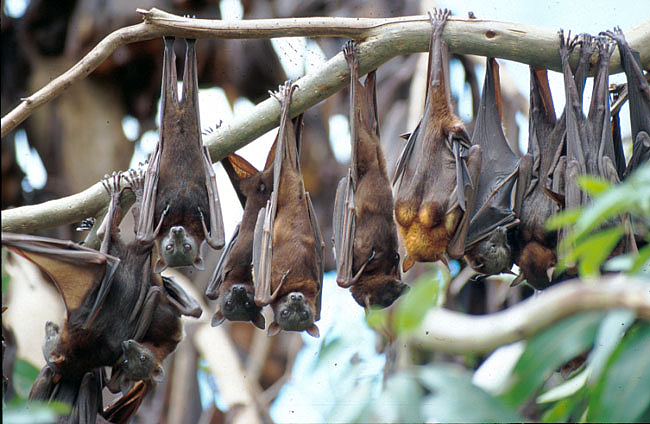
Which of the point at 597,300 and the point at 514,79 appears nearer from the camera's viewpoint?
the point at 597,300

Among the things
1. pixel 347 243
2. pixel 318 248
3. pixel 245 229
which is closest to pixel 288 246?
pixel 318 248

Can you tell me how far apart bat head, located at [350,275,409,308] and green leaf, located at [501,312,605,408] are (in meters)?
2.31

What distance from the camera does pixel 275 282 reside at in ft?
14.4

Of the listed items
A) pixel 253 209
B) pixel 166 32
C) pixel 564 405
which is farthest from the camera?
pixel 253 209

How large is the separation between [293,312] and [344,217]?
604 mm

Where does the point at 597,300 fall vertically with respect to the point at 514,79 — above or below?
above

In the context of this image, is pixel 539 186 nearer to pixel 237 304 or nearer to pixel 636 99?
pixel 636 99

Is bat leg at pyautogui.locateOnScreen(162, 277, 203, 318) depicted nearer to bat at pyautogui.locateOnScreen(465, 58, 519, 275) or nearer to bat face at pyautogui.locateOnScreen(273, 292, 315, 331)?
bat face at pyautogui.locateOnScreen(273, 292, 315, 331)

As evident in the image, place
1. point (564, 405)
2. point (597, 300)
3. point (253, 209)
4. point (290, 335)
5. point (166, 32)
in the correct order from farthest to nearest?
point (290, 335)
point (253, 209)
point (166, 32)
point (564, 405)
point (597, 300)

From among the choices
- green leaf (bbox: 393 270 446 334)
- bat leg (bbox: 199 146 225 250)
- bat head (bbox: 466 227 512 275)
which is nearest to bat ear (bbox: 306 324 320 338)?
bat leg (bbox: 199 146 225 250)

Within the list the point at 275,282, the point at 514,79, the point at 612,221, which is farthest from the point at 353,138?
the point at 514,79

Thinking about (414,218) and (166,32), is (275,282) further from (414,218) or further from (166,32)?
(166,32)

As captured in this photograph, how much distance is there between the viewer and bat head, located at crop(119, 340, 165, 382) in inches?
172

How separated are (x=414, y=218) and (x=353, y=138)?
628 mm
